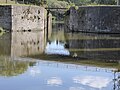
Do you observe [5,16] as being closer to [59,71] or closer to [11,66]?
[11,66]

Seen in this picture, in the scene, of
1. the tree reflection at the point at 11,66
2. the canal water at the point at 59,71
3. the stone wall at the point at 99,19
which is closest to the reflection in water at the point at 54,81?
the canal water at the point at 59,71

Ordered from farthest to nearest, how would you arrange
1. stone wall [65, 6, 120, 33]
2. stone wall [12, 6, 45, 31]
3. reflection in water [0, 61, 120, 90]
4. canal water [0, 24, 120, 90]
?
stone wall [65, 6, 120, 33] → stone wall [12, 6, 45, 31] → canal water [0, 24, 120, 90] → reflection in water [0, 61, 120, 90]

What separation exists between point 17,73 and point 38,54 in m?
8.18

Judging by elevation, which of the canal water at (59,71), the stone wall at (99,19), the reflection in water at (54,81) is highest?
the stone wall at (99,19)

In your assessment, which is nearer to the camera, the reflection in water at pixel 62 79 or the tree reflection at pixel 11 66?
the reflection in water at pixel 62 79

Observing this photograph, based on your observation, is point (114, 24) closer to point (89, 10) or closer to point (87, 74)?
point (89, 10)

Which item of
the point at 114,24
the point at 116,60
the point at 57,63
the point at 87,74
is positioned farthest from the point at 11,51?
the point at 114,24

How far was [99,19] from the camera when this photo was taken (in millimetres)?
50250

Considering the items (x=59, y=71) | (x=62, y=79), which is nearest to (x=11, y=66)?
(x=59, y=71)

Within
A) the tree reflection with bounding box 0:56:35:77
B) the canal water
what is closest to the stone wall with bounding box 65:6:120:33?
the canal water

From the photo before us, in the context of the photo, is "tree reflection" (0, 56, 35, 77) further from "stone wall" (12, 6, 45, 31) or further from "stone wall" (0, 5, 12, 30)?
"stone wall" (12, 6, 45, 31)

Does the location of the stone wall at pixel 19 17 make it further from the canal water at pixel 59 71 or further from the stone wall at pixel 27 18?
the canal water at pixel 59 71

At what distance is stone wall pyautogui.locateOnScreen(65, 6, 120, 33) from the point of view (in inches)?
1943

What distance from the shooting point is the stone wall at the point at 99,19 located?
49344mm
